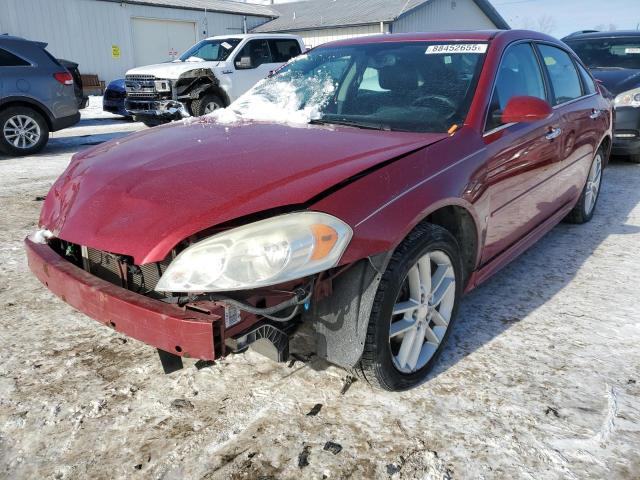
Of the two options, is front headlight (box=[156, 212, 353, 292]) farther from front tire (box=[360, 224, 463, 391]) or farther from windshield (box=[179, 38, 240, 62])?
windshield (box=[179, 38, 240, 62])

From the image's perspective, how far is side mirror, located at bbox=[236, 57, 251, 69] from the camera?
32.1 ft

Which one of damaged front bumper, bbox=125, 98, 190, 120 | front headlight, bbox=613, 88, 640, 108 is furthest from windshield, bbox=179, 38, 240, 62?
front headlight, bbox=613, 88, 640, 108

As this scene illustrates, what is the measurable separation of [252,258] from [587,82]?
3865 mm

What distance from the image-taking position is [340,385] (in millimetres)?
2312

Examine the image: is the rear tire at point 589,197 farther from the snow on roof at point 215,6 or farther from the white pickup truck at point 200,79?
the snow on roof at point 215,6

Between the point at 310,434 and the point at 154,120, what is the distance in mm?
9354

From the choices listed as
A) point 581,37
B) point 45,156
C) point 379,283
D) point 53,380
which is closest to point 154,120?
point 45,156

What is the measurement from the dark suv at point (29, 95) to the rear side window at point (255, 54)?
3.37m

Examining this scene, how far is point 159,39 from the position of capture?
2202cm

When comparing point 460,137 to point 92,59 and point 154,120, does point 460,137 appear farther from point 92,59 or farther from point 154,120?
point 92,59

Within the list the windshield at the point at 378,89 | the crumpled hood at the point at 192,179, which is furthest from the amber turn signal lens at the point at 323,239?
the windshield at the point at 378,89

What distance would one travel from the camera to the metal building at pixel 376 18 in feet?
74.2

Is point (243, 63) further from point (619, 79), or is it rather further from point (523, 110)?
point (523, 110)

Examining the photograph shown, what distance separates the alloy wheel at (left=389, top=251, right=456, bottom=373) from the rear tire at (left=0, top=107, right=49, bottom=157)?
7698 mm
